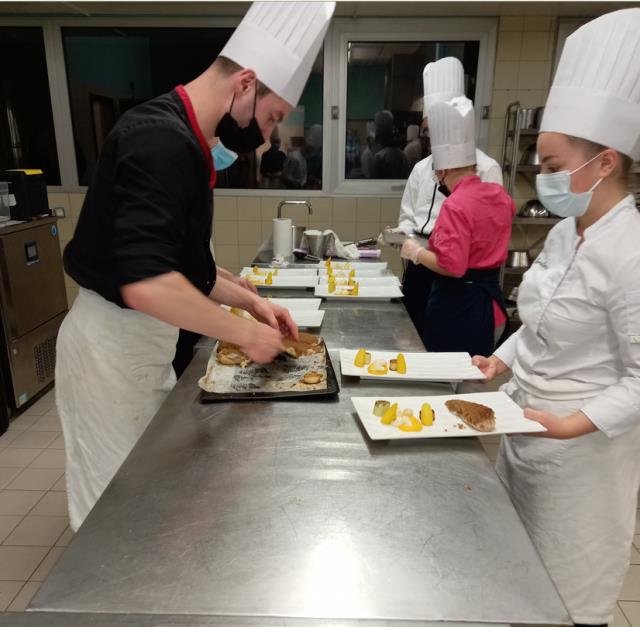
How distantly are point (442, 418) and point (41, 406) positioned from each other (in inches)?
104

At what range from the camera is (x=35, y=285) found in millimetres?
2879

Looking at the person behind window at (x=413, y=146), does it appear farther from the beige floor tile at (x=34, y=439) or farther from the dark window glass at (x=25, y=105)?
the beige floor tile at (x=34, y=439)

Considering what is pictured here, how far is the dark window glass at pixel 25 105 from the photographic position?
3.93 metres

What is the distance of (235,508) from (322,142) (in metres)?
3.70

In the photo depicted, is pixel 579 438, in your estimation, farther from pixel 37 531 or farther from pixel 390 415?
pixel 37 531

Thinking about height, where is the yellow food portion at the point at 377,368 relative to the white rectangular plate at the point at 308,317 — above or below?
above

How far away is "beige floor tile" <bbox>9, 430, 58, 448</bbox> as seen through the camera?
252 cm

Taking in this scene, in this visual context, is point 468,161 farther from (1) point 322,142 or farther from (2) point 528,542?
(1) point 322,142

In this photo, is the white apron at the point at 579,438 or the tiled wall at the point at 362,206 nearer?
the white apron at the point at 579,438

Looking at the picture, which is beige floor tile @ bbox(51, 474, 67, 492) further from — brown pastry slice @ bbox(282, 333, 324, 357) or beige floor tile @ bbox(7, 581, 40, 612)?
brown pastry slice @ bbox(282, 333, 324, 357)

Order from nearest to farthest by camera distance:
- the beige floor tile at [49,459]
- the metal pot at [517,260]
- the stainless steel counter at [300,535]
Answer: the stainless steel counter at [300,535], the beige floor tile at [49,459], the metal pot at [517,260]

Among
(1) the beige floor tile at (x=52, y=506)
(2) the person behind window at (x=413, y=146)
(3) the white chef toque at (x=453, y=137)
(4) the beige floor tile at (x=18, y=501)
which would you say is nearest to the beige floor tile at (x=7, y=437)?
(4) the beige floor tile at (x=18, y=501)

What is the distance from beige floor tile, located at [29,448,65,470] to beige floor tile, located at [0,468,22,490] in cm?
6

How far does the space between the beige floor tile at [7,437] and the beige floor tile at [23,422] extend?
4 cm
